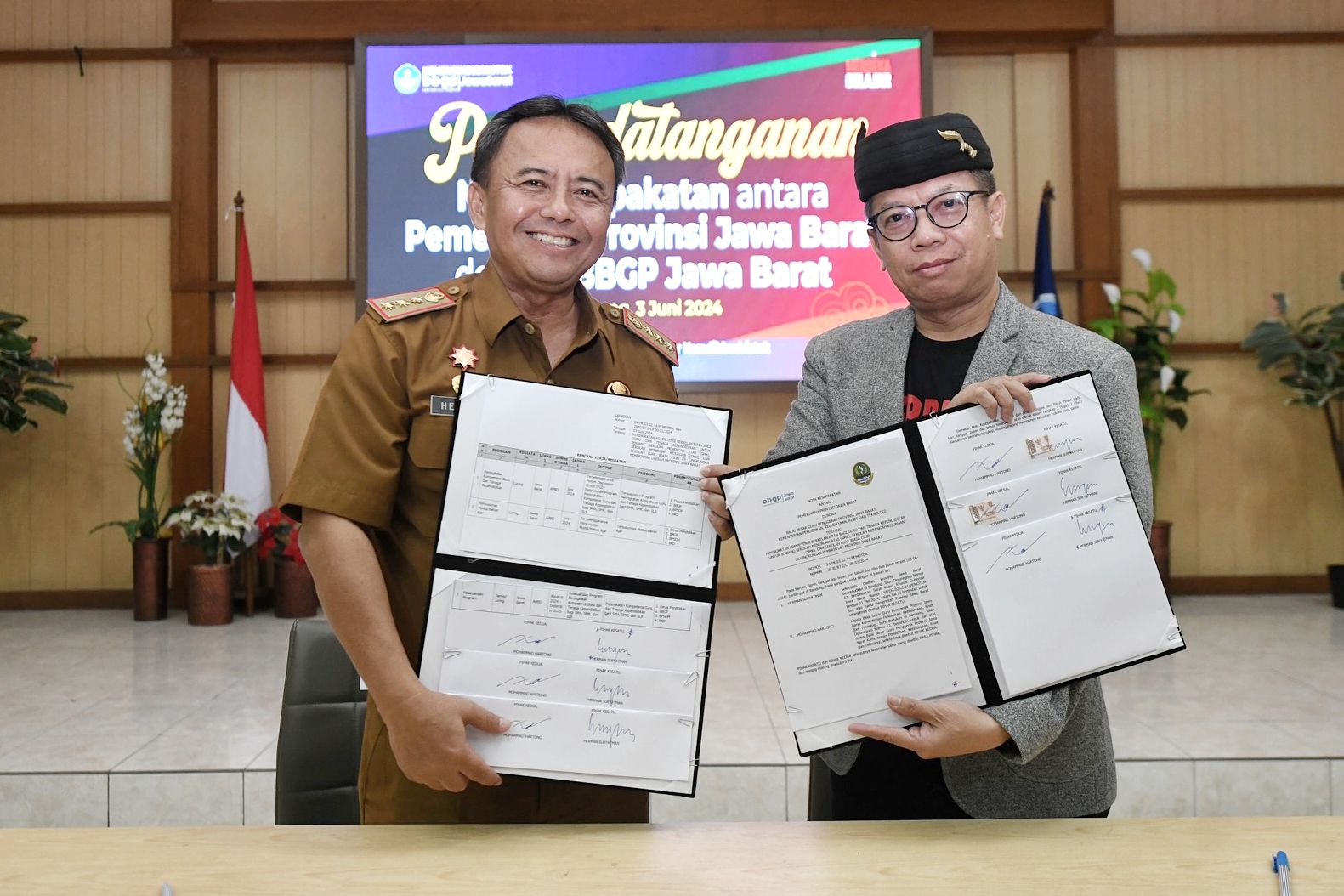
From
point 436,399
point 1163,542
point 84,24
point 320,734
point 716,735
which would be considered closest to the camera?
point 436,399

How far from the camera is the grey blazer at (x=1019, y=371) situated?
1.18 m

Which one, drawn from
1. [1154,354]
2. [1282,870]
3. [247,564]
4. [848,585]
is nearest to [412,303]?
[848,585]

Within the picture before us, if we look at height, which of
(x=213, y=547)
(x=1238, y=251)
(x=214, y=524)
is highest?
(x=1238, y=251)

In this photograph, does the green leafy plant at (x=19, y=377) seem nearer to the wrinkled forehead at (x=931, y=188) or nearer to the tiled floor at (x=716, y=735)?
the tiled floor at (x=716, y=735)

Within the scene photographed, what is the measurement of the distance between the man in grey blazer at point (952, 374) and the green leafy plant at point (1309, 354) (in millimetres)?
4429

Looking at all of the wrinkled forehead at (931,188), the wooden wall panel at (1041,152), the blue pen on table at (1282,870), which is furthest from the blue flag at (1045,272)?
the blue pen on table at (1282,870)

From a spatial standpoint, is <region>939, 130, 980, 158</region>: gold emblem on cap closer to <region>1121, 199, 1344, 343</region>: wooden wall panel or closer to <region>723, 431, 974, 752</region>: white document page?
<region>723, 431, 974, 752</region>: white document page

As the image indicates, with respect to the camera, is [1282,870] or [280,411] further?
[280,411]

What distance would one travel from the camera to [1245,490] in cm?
553

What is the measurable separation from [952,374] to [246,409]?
4.55 m

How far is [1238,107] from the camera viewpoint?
Result: 5.50m

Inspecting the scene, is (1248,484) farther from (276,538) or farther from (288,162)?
(288,162)

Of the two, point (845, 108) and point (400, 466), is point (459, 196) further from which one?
point (400, 466)

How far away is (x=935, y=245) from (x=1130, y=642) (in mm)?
516
